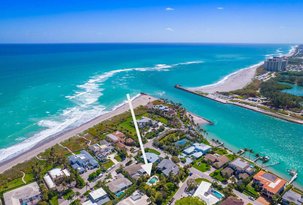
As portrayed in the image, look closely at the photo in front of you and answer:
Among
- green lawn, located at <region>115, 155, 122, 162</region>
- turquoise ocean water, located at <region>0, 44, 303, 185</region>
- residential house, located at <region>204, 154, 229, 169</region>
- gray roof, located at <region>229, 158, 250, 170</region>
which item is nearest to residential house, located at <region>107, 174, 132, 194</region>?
green lawn, located at <region>115, 155, 122, 162</region>

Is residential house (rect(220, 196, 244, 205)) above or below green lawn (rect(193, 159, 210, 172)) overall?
above

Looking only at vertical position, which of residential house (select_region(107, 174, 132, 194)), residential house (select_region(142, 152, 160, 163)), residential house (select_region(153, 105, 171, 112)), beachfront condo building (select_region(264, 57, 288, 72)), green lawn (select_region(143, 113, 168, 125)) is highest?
beachfront condo building (select_region(264, 57, 288, 72))

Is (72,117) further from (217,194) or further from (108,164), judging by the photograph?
(217,194)

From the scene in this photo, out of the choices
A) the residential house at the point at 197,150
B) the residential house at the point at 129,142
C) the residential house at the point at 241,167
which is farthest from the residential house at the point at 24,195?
the residential house at the point at 241,167

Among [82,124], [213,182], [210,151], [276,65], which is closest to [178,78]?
[276,65]

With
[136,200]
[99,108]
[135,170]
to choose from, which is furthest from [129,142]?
[99,108]

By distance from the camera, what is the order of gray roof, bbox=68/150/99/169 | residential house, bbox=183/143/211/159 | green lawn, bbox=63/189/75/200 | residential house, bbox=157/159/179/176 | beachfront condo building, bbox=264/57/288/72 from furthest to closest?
beachfront condo building, bbox=264/57/288/72, residential house, bbox=183/143/211/159, gray roof, bbox=68/150/99/169, residential house, bbox=157/159/179/176, green lawn, bbox=63/189/75/200

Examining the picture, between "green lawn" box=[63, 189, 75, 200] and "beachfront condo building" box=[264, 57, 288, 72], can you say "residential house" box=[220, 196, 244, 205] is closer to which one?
"green lawn" box=[63, 189, 75, 200]
